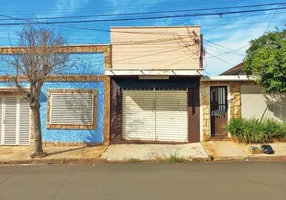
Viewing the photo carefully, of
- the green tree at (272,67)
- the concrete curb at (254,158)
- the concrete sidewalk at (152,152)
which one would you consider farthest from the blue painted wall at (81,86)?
the green tree at (272,67)

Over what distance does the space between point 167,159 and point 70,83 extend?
6143 mm

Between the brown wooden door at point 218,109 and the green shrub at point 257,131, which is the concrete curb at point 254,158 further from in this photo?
the brown wooden door at point 218,109

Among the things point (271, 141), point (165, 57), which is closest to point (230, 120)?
point (271, 141)

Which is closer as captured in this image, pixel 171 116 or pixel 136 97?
pixel 171 116

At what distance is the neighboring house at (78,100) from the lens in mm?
12180

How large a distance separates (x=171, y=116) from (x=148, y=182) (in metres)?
6.10

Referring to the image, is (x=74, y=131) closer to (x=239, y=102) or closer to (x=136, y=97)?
(x=136, y=97)

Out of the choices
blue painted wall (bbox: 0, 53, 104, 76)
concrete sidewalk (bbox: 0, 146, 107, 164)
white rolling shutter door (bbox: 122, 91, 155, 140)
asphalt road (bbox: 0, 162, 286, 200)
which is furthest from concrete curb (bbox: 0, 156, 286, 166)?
blue painted wall (bbox: 0, 53, 104, 76)

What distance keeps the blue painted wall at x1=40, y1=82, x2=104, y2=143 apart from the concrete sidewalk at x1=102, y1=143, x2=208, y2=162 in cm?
118

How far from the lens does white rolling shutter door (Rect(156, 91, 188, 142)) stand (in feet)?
39.9

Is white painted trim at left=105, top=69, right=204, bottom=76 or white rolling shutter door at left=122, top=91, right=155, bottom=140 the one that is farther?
white rolling shutter door at left=122, top=91, right=155, bottom=140

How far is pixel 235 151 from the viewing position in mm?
9953

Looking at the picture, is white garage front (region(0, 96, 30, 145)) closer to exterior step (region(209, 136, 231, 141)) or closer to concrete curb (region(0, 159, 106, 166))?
concrete curb (region(0, 159, 106, 166))

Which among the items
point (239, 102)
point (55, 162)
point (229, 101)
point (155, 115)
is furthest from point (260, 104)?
point (55, 162)
